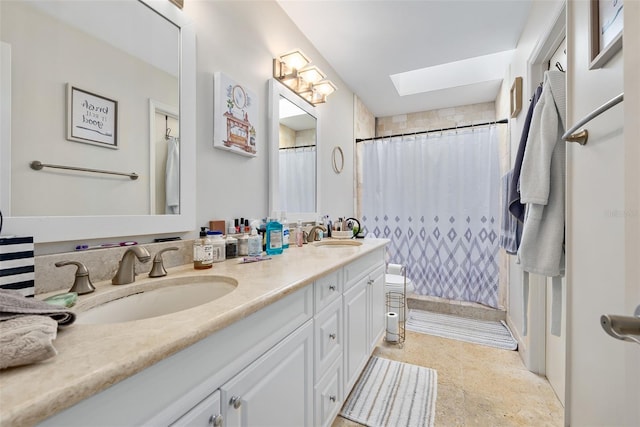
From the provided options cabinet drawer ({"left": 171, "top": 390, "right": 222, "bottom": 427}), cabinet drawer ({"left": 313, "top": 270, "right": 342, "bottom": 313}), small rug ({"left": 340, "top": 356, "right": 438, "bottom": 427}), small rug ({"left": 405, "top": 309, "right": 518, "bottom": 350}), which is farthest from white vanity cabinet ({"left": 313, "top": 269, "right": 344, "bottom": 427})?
small rug ({"left": 405, "top": 309, "right": 518, "bottom": 350})

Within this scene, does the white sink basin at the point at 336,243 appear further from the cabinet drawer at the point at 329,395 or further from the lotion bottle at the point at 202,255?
the lotion bottle at the point at 202,255

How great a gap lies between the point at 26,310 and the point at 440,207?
291 centimetres

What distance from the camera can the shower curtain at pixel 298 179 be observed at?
5.98ft

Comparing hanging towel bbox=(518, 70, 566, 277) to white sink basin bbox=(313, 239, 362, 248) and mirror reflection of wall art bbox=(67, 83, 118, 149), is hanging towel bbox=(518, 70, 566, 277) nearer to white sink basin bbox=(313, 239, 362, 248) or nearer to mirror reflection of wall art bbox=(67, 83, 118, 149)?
white sink basin bbox=(313, 239, 362, 248)

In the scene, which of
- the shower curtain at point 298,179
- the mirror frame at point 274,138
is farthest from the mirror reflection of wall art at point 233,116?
the shower curtain at point 298,179

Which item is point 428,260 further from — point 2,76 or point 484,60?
point 2,76

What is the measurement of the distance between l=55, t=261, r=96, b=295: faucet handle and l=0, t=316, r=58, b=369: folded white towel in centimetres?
35

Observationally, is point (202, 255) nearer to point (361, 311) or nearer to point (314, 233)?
point (361, 311)

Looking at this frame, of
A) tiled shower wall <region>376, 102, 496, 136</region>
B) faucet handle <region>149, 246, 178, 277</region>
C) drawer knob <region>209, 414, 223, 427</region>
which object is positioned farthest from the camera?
tiled shower wall <region>376, 102, 496, 136</region>

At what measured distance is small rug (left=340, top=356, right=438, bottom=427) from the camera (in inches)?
55.1

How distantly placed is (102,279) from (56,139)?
44 centimetres

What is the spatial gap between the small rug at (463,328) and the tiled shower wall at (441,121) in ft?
1.07

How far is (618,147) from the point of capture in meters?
0.76

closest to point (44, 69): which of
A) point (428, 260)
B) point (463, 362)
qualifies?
point (463, 362)
